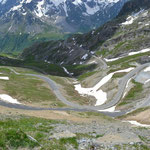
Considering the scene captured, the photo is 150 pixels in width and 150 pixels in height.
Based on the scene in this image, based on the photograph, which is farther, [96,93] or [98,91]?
[98,91]

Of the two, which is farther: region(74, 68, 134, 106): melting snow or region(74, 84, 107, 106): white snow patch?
region(74, 68, 134, 106): melting snow

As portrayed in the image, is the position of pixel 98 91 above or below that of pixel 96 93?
above

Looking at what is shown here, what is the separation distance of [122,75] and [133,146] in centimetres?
10631

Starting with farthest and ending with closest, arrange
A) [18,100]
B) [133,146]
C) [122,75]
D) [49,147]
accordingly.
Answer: [122,75] → [18,100] → [133,146] → [49,147]

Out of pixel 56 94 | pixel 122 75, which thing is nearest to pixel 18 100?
pixel 56 94

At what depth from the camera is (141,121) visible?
199ft

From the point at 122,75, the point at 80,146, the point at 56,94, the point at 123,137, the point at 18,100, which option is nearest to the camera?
the point at 80,146

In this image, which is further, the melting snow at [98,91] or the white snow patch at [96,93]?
the melting snow at [98,91]

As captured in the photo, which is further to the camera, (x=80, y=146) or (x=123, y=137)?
(x=123, y=137)

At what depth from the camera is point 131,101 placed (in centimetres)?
9150

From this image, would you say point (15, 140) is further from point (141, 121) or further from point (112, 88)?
point (112, 88)

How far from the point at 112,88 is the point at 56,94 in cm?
3102

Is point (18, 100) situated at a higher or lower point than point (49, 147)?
lower

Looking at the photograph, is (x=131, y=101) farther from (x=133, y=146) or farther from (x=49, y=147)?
(x=49, y=147)
